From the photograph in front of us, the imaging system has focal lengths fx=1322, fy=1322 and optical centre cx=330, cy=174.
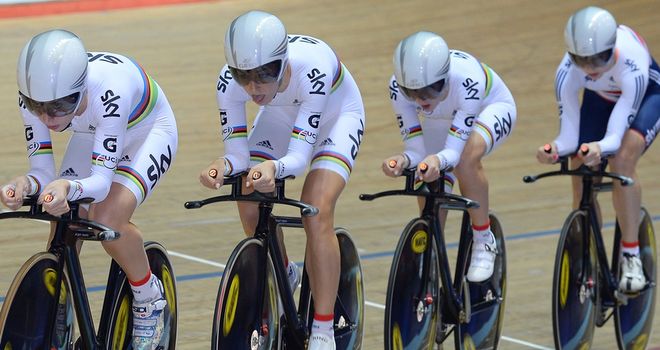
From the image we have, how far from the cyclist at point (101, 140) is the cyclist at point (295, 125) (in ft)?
0.73

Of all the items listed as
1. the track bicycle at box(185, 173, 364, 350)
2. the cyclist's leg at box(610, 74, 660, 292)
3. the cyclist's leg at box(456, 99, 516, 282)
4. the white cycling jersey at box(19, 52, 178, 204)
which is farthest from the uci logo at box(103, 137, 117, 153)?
the cyclist's leg at box(610, 74, 660, 292)

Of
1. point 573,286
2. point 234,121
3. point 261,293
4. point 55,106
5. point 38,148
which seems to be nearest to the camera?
point 55,106

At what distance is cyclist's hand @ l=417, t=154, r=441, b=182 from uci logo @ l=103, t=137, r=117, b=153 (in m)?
1.16

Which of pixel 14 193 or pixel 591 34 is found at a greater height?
pixel 591 34

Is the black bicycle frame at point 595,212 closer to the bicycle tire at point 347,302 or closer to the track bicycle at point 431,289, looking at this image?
the track bicycle at point 431,289

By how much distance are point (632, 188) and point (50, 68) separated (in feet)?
8.62

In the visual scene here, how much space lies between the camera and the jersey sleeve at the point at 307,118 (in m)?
3.98

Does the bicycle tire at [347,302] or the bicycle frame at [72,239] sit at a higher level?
the bicycle frame at [72,239]

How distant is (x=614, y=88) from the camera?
5152 mm

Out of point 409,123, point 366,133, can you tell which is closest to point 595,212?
point 409,123

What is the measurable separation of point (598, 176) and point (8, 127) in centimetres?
506

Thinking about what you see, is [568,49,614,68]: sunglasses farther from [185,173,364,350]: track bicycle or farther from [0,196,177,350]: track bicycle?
[0,196,177,350]: track bicycle

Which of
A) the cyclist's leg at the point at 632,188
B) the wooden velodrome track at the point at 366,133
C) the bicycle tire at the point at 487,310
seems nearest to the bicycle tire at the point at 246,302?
the bicycle tire at the point at 487,310

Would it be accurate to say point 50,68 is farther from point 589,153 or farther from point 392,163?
point 589,153
